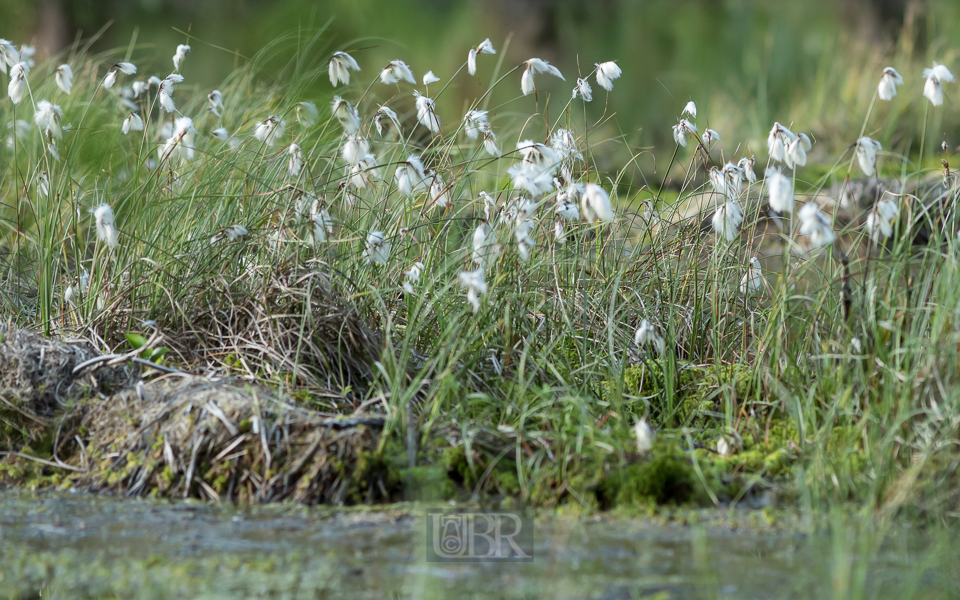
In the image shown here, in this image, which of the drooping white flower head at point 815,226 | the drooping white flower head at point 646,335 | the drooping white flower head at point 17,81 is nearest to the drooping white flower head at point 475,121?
the drooping white flower head at point 646,335

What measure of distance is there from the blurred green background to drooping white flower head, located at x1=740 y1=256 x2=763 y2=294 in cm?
55

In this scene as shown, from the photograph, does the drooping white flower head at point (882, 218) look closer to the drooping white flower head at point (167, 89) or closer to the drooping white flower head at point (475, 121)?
the drooping white flower head at point (475, 121)

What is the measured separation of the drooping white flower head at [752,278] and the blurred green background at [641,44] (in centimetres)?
55

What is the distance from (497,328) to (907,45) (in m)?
7.19

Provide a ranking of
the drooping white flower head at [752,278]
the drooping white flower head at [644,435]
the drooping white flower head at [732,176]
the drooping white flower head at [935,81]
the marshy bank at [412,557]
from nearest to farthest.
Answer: the marshy bank at [412,557]
the drooping white flower head at [644,435]
the drooping white flower head at [935,81]
the drooping white flower head at [732,176]
the drooping white flower head at [752,278]

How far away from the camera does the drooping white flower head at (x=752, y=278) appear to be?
3.18 metres

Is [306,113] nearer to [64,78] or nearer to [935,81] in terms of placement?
[64,78]

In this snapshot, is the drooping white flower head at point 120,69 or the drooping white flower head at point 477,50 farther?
the drooping white flower head at point 120,69

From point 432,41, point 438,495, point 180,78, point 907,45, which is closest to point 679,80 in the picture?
point 907,45

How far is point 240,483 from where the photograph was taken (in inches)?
102

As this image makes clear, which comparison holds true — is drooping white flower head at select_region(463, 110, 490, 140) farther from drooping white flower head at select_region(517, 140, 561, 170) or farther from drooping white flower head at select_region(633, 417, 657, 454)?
drooping white flower head at select_region(633, 417, 657, 454)

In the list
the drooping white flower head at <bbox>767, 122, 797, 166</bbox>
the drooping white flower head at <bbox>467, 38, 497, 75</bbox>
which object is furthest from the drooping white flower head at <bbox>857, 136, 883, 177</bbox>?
the drooping white flower head at <bbox>467, 38, 497, 75</bbox>

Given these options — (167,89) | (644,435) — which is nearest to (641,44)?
(167,89)

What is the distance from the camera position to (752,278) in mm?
Result: 3264
